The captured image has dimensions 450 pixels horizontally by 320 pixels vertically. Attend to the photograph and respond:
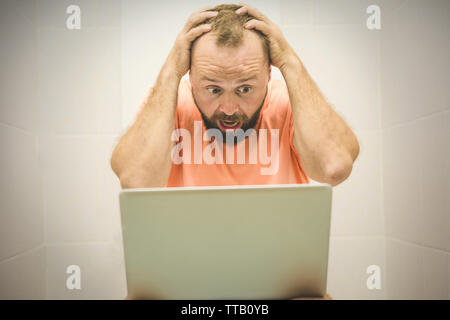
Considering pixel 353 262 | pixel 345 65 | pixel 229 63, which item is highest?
pixel 345 65

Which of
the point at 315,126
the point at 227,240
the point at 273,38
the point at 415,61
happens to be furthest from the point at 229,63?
the point at 415,61

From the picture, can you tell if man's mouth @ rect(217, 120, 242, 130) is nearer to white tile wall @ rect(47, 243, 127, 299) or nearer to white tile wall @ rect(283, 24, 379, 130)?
white tile wall @ rect(283, 24, 379, 130)

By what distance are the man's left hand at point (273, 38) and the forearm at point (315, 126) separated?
0.02m

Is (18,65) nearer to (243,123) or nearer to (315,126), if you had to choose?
(243,123)

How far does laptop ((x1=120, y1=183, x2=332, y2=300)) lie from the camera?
0.48 metres

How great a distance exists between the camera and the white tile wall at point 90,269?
1371 millimetres

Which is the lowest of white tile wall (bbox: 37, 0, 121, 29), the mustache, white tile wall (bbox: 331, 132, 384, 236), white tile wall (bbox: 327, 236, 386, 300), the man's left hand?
white tile wall (bbox: 327, 236, 386, 300)

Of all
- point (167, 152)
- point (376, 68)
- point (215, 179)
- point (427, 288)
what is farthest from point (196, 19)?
point (427, 288)

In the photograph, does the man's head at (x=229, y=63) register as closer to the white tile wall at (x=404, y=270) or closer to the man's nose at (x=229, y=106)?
the man's nose at (x=229, y=106)

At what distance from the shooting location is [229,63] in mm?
Answer: 960

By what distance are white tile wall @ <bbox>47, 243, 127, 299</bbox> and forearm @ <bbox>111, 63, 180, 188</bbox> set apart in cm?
60

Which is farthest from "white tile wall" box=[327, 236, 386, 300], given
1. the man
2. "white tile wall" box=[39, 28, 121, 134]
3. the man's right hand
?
"white tile wall" box=[39, 28, 121, 134]

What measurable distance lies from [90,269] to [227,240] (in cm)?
112
